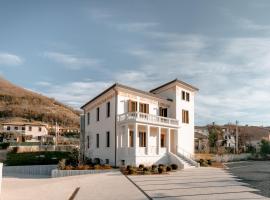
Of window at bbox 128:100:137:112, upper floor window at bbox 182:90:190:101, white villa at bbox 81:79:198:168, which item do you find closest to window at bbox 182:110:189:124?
white villa at bbox 81:79:198:168

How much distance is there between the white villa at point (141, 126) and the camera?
108ft

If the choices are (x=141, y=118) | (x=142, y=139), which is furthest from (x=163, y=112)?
(x=141, y=118)

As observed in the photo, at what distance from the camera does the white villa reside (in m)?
32.9

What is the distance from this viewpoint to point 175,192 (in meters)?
18.0

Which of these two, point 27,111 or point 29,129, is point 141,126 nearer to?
point 29,129

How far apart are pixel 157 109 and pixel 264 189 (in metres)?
20.5

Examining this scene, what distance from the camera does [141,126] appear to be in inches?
1357

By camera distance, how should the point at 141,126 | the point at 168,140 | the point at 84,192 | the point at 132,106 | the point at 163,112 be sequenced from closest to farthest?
the point at 84,192 < the point at 141,126 < the point at 132,106 < the point at 168,140 < the point at 163,112

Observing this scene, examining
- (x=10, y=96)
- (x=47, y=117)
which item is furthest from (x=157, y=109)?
(x=10, y=96)

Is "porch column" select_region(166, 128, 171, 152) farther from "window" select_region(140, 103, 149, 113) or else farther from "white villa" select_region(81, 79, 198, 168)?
"window" select_region(140, 103, 149, 113)

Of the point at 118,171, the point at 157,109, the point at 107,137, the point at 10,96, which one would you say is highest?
the point at 10,96

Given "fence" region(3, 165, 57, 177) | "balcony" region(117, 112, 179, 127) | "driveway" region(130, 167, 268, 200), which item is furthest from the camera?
"fence" region(3, 165, 57, 177)

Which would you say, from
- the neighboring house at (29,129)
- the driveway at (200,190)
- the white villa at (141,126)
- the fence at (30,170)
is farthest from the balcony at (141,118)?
the neighboring house at (29,129)

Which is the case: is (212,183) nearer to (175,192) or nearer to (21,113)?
(175,192)
